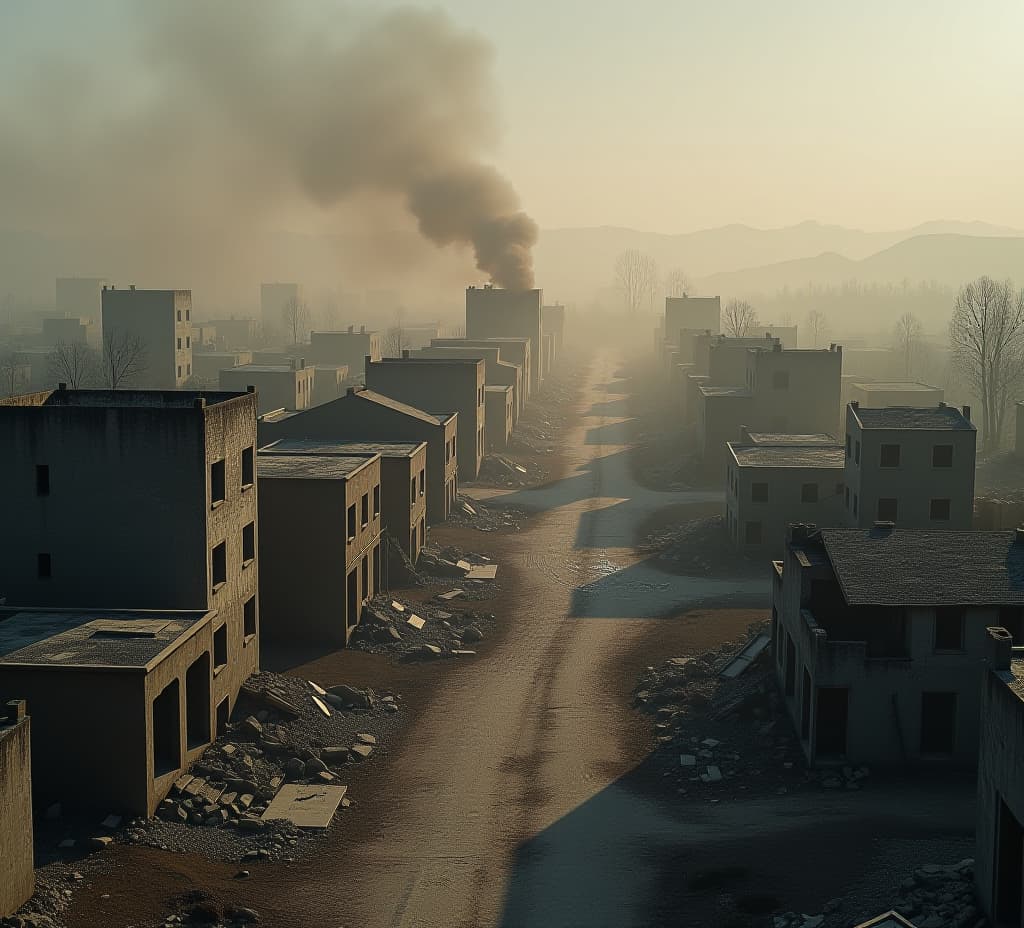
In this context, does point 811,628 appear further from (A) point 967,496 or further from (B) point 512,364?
(B) point 512,364

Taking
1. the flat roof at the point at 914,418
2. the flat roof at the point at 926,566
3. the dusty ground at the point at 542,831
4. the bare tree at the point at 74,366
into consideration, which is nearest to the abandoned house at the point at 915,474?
the flat roof at the point at 914,418

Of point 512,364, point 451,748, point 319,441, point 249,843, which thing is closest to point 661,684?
point 451,748

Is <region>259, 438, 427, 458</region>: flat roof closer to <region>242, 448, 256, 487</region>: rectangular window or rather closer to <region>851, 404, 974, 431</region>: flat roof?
<region>242, 448, 256, 487</region>: rectangular window

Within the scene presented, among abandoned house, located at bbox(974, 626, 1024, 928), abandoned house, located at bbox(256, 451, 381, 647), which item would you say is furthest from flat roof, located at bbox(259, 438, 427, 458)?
abandoned house, located at bbox(974, 626, 1024, 928)

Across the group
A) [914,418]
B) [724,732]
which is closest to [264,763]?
[724,732]

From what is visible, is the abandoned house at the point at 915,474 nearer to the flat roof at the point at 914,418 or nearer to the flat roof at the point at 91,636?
the flat roof at the point at 914,418

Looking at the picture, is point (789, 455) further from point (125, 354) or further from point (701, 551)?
point (125, 354)
